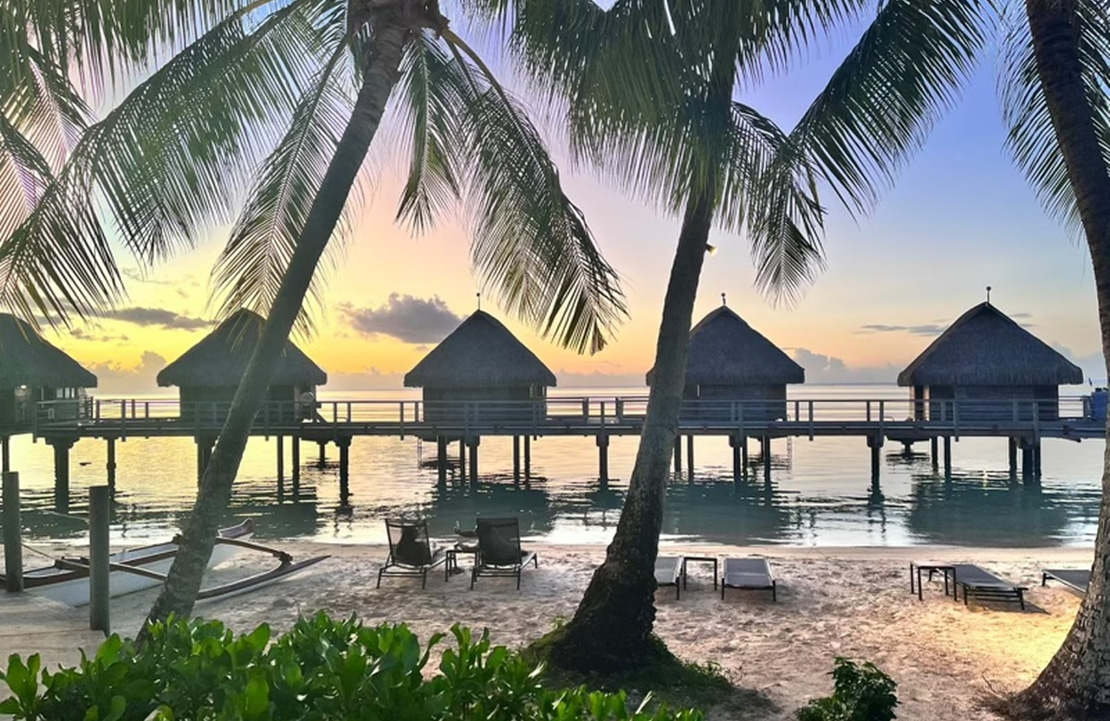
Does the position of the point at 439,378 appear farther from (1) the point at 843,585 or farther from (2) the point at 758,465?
(1) the point at 843,585

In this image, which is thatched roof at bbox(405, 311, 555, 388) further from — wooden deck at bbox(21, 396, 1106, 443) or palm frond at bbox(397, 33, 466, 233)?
palm frond at bbox(397, 33, 466, 233)

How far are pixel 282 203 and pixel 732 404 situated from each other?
19104 millimetres

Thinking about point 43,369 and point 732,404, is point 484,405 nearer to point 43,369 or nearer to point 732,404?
point 732,404

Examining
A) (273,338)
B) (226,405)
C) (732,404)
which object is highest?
(273,338)

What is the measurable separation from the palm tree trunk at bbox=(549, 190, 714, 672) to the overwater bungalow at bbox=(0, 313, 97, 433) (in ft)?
80.8

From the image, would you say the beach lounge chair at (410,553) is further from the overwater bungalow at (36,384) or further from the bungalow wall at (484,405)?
the overwater bungalow at (36,384)

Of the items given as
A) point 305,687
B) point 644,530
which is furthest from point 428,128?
point 305,687

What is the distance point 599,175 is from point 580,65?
662 millimetres

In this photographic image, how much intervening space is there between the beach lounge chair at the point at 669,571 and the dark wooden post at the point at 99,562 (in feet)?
15.5

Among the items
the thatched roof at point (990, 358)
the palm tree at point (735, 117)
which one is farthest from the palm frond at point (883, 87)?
the thatched roof at point (990, 358)

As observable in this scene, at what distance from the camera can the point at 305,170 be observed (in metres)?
5.96

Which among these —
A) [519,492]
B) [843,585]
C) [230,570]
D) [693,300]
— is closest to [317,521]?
[519,492]

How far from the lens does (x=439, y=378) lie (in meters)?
25.2

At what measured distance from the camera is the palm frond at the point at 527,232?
597 centimetres
